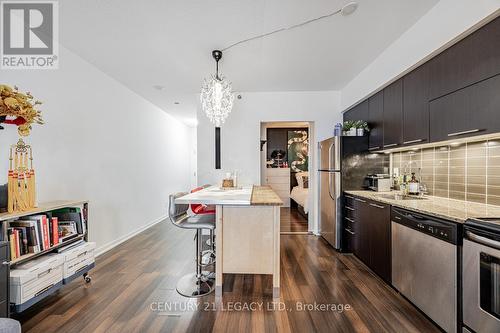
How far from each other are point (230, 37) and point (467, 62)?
2120 millimetres

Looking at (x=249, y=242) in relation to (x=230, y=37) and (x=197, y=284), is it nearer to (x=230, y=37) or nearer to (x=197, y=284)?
(x=197, y=284)

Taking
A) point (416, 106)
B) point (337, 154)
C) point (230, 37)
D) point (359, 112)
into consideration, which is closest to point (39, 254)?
Result: point (230, 37)

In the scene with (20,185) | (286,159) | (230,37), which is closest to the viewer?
(20,185)

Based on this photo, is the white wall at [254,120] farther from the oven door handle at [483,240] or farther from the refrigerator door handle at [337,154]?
the oven door handle at [483,240]

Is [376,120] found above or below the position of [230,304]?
above

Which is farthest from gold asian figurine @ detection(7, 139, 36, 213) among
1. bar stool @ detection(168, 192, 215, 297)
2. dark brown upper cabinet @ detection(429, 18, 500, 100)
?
dark brown upper cabinet @ detection(429, 18, 500, 100)

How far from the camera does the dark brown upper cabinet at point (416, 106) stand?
7.34 feet

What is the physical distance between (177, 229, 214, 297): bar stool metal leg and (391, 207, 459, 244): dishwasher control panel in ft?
6.46

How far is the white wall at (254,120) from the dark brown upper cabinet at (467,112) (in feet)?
7.46

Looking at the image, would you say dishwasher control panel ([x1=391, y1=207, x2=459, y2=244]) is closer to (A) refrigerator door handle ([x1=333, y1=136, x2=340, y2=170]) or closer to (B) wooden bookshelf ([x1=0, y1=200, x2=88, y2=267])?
(A) refrigerator door handle ([x1=333, y1=136, x2=340, y2=170])

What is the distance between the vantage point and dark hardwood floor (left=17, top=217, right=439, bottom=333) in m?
1.82

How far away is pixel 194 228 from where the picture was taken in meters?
2.21

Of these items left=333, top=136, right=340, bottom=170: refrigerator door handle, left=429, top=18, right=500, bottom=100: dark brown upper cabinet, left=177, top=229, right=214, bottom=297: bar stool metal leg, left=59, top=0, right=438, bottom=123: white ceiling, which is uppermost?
left=59, top=0, right=438, bottom=123: white ceiling

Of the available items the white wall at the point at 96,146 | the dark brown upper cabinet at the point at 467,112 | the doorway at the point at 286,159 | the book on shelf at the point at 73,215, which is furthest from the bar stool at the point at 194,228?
the doorway at the point at 286,159
